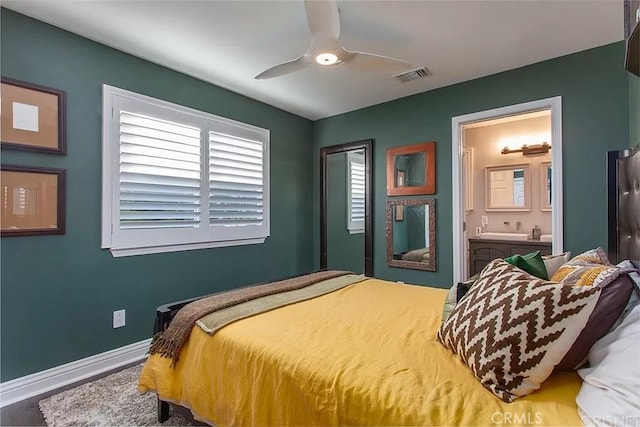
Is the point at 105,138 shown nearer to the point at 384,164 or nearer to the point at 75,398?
the point at 75,398

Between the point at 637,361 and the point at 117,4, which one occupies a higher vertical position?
the point at 117,4

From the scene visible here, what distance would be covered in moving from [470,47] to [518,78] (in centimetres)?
71

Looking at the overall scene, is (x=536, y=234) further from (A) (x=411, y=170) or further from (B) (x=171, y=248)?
(B) (x=171, y=248)

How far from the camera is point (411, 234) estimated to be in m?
3.64

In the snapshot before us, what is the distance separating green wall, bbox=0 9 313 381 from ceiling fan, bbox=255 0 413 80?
1282 mm

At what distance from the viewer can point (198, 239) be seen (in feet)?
10.1

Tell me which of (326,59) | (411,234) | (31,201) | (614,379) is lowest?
(614,379)

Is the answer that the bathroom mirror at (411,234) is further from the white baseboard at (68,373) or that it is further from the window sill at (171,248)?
the white baseboard at (68,373)

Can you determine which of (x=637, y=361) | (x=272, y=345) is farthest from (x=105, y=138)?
(x=637, y=361)

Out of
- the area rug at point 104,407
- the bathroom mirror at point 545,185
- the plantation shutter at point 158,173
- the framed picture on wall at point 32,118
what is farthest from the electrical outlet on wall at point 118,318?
the bathroom mirror at point 545,185

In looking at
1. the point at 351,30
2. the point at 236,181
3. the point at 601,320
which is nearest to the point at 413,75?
the point at 351,30

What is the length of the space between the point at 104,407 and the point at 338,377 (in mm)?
1707

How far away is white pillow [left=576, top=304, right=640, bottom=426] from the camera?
75cm

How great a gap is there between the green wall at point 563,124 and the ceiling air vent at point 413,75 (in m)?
0.43
